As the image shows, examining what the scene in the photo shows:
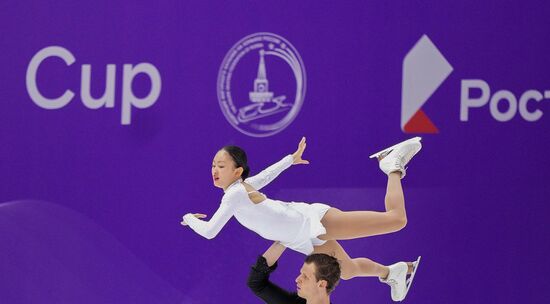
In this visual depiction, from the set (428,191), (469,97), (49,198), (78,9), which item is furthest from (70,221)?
(469,97)

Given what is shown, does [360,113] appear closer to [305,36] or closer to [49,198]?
[305,36]

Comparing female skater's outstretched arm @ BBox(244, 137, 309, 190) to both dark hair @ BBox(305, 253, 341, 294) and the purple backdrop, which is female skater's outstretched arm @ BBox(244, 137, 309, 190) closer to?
dark hair @ BBox(305, 253, 341, 294)

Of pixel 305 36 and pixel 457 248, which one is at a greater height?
pixel 305 36

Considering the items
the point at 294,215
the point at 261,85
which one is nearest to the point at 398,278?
the point at 294,215

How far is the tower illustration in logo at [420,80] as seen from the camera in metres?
6.65

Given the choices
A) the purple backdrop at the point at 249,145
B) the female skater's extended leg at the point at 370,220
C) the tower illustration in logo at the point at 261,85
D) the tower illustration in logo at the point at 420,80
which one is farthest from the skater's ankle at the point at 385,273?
the tower illustration in logo at the point at 261,85

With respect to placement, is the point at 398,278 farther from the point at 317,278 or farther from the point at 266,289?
the point at 317,278

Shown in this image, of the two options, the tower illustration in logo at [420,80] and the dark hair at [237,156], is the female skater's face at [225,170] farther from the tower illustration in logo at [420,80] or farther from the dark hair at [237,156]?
the tower illustration in logo at [420,80]

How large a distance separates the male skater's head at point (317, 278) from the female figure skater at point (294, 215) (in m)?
0.54

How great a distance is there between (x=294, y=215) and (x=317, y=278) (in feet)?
2.22

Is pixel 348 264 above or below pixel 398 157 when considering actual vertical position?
below

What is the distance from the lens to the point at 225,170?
494 cm

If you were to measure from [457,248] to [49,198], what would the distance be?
3.34 meters

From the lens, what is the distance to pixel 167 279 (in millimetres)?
7047
